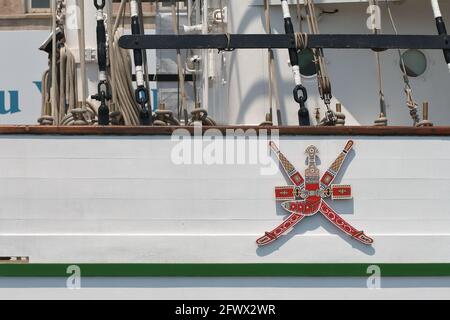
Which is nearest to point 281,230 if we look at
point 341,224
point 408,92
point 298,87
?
point 341,224

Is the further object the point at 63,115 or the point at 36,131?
the point at 63,115

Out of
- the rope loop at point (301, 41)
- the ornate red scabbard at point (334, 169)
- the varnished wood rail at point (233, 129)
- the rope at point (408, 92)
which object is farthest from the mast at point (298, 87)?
the rope at point (408, 92)

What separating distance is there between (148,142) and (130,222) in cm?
51

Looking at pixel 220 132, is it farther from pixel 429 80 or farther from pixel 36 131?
pixel 429 80

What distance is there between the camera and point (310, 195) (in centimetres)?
570

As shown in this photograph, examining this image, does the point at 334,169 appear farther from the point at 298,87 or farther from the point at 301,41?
the point at 301,41

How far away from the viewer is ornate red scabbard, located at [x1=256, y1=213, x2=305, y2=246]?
18.6 feet

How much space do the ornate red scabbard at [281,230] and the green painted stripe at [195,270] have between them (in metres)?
0.15

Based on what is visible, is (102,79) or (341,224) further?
(102,79)

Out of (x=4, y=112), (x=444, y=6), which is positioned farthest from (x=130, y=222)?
(x=4, y=112)

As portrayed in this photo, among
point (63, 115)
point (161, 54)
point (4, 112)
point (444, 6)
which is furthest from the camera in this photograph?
point (4, 112)

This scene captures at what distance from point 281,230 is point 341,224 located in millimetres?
378

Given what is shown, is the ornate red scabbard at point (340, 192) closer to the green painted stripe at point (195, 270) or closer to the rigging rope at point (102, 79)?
the green painted stripe at point (195, 270)
